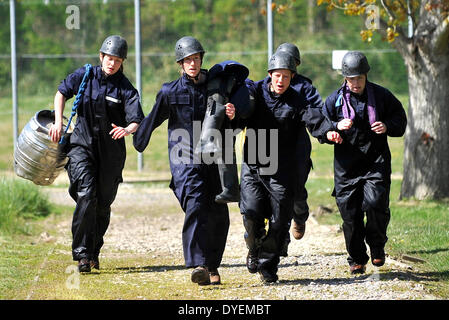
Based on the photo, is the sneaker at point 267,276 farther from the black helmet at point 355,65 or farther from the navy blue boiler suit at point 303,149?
the black helmet at point 355,65

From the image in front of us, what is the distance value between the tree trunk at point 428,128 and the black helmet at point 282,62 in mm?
4864

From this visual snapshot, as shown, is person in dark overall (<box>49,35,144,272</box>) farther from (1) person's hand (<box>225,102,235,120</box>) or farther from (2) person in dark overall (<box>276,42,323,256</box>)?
(2) person in dark overall (<box>276,42,323,256</box>)

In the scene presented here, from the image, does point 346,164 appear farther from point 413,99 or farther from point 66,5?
point 66,5

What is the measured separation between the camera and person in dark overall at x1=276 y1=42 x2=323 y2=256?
26.0 ft

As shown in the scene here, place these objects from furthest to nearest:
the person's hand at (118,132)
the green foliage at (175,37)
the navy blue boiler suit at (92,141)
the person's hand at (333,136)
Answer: the green foliage at (175,37) → the navy blue boiler suit at (92,141) → the person's hand at (118,132) → the person's hand at (333,136)

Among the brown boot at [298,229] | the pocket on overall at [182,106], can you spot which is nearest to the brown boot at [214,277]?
the pocket on overall at [182,106]

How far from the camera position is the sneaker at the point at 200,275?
731cm

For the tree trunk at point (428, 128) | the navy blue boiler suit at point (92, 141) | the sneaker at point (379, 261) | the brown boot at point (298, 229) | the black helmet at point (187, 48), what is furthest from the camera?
the tree trunk at point (428, 128)

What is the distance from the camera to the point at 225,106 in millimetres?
7250

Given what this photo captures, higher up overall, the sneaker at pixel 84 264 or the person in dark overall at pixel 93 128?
the person in dark overall at pixel 93 128

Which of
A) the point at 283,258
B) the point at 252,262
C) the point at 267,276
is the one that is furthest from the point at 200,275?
the point at 283,258

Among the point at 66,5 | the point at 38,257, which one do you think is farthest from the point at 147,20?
the point at 38,257

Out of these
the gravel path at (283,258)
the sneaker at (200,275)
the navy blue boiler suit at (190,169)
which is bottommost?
the gravel path at (283,258)

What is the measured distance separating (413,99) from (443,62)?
2.19ft
